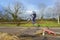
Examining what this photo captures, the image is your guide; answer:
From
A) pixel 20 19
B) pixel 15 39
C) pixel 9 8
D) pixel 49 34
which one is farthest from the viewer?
pixel 9 8

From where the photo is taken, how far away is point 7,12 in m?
33.8

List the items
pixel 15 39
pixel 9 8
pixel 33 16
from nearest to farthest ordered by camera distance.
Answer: pixel 15 39
pixel 33 16
pixel 9 8

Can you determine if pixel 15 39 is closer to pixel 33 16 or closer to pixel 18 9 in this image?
pixel 33 16

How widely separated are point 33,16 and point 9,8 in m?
8.82

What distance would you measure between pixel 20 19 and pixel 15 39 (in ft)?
76.3

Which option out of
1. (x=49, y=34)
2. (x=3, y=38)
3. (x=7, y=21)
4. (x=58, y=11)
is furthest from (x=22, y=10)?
(x=3, y=38)

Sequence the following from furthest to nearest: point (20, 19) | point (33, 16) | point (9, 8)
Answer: point (9, 8), point (20, 19), point (33, 16)

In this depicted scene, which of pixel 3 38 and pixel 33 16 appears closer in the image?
pixel 3 38

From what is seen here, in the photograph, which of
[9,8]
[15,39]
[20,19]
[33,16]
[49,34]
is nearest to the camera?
[15,39]

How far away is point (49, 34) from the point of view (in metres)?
14.7

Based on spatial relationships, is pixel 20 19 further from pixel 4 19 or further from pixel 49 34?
pixel 49 34

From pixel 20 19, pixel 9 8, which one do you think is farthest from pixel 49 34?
pixel 9 8

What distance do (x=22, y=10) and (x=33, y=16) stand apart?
24.2ft

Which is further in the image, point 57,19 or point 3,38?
point 57,19
